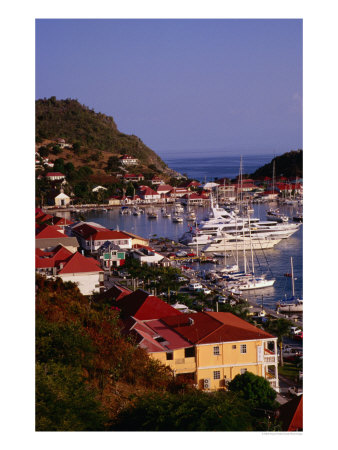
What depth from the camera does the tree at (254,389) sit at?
491 centimetres

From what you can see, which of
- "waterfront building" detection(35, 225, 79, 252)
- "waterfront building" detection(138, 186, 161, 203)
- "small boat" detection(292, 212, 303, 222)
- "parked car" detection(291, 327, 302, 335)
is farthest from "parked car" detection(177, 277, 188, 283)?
"waterfront building" detection(138, 186, 161, 203)

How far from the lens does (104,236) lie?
→ 14.6m

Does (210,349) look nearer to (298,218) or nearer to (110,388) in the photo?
(110,388)

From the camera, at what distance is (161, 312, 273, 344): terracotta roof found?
551cm

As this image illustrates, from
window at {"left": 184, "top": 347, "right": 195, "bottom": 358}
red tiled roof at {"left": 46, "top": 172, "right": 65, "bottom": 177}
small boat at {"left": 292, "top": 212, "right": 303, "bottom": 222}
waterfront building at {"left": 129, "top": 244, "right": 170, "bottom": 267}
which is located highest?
red tiled roof at {"left": 46, "top": 172, "right": 65, "bottom": 177}

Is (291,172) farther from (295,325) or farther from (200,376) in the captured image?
(200,376)

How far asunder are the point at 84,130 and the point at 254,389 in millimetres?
33477

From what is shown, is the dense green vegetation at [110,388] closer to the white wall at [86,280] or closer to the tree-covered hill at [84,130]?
the white wall at [86,280]

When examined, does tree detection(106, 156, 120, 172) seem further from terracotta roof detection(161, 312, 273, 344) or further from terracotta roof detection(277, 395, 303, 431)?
terracotta roof detection(277, 395, 303, 431)

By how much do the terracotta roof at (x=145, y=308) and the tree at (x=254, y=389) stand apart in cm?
163

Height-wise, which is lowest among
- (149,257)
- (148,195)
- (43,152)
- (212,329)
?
(212,329)

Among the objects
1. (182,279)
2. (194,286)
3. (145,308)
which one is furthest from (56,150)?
(145,308)

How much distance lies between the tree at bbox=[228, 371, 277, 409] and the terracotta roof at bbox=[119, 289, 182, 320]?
1.63m

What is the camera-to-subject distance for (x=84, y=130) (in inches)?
1465
